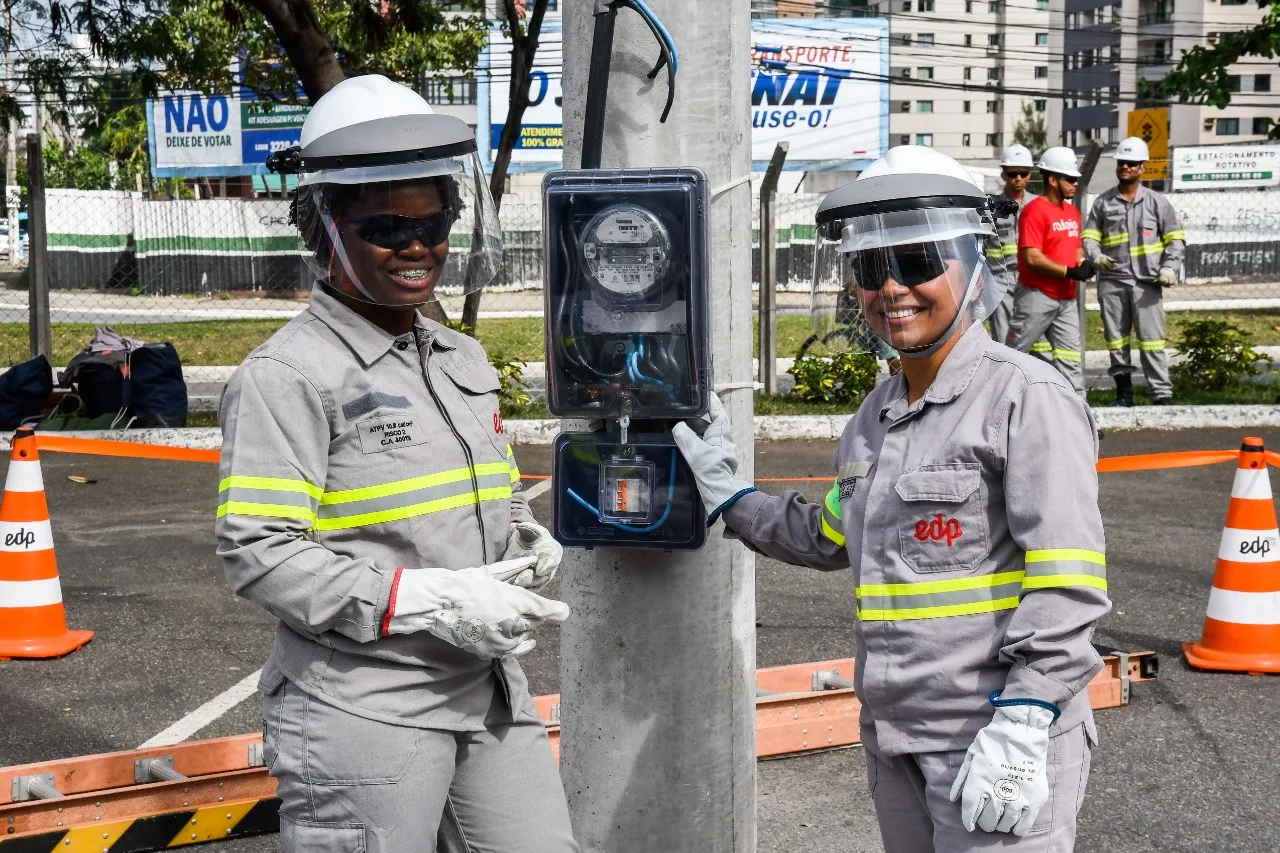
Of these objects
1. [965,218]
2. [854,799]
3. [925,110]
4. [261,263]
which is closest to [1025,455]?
[965,218]

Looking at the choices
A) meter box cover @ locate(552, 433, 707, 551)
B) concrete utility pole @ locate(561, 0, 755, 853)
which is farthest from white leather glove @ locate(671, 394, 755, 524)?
concrete utility pole @ locate(561, 0, 755, 853)

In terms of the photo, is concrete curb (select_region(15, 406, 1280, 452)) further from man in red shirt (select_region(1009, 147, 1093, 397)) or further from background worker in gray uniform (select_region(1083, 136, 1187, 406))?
man in red shirt (select_region(1009, 147, 1093, 397))

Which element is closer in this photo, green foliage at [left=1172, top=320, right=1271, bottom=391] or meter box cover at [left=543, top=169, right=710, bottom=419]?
meter box cover at [left=543, top=169, right=710, bottom=419]

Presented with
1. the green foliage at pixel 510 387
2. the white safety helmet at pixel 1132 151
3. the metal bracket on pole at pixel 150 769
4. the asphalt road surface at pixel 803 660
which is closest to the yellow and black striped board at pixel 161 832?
the asphalt road surface at pixel 803 660

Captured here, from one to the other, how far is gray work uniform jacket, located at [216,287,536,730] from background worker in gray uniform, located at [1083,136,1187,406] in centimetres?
971

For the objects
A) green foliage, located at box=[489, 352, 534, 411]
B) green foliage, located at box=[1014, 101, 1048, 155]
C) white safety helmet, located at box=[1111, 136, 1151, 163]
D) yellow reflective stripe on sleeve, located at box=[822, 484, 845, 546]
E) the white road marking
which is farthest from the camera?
green foliage, located at box=[1014, 101, 1048, 155]

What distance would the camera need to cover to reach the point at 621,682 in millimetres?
3037

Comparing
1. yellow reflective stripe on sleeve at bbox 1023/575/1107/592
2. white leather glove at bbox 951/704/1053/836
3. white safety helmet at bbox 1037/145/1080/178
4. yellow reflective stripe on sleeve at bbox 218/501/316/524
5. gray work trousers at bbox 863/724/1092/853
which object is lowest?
gray work trousers at bbox 863/724/1092/853

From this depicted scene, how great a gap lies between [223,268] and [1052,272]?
1996 centimetres

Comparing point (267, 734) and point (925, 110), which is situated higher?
point (925, 110)

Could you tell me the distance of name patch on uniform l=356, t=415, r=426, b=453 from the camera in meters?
2.54

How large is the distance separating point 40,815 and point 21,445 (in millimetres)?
2515

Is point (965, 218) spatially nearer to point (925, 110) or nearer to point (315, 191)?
point (315, 191)

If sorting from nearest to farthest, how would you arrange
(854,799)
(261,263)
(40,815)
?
1. (40,815)
2. (854,799)
3. (261,263)
